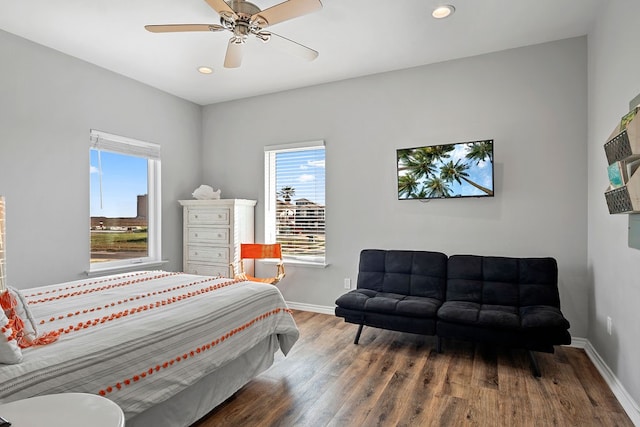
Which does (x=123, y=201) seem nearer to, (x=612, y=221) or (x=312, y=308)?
(x=312, y=308)

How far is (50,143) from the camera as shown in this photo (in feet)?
11.3

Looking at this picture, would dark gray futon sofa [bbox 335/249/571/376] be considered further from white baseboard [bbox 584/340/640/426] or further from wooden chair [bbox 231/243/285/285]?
wooden chair [bbox 231/243/285/285]

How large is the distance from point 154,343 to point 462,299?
2622 millimetres

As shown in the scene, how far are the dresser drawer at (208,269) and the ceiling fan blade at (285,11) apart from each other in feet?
9.82

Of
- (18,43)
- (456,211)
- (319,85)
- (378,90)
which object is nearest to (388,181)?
(456,211)

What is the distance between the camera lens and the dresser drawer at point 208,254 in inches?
180

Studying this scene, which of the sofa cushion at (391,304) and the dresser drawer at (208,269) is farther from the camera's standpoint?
the dresser drawer at (208,269)

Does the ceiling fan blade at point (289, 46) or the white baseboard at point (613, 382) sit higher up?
the ceiling fan blade at point (289, 46)

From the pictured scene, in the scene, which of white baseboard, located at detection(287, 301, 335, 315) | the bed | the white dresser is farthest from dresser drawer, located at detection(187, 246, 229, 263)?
the bed

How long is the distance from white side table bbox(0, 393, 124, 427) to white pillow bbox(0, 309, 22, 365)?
0.30m

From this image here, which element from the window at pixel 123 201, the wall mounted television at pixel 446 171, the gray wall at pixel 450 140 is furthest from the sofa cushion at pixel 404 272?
the window at pixel 123 201

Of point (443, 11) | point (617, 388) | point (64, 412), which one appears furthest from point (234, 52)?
point (617, 388)

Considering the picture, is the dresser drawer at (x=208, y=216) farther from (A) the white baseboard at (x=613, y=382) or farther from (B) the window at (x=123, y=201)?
(A) the white baseboard at (x=613, y=382)

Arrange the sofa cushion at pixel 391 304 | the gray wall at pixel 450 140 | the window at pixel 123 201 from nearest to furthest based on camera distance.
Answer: the sofa cushion at pixel 391 304 < the gray wall at pixel 450 140 < the window at pixel 123 201
